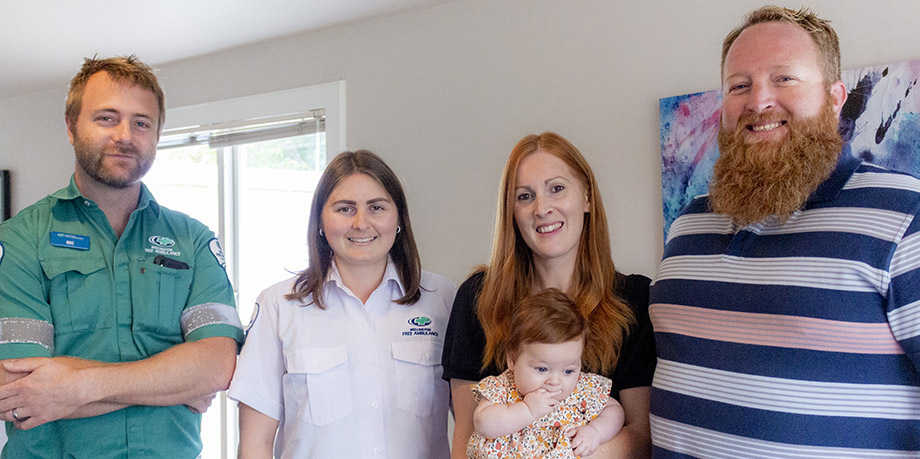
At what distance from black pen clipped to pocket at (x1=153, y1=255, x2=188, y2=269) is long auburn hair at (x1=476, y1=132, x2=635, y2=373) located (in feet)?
2.89

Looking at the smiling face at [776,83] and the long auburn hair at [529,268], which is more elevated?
the smiling face at [776,83]

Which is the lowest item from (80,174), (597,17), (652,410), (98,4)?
(652,410)

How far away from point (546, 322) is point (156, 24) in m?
3.60

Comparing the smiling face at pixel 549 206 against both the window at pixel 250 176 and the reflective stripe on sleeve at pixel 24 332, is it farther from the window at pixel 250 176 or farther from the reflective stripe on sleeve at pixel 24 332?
the window at pixel 250 176

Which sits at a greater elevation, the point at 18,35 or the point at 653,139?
the point at 18,35

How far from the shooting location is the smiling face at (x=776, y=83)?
1490mm

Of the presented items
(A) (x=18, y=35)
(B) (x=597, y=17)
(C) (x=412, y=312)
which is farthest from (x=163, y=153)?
(C) (x=412, y=312)

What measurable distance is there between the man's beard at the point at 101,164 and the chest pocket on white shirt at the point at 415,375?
0.87 meters

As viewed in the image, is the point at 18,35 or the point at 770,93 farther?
the point at 18,35

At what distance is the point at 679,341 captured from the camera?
1.59 meters

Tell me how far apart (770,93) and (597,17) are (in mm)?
2101

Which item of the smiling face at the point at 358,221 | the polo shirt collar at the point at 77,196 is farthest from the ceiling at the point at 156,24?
the smiling face at the point at 358,221

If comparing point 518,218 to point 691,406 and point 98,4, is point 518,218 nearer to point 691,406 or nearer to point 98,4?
point 691,406

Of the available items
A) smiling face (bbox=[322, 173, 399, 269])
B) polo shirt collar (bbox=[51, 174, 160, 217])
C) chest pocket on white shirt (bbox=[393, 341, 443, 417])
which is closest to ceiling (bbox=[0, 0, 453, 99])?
polo shirt collar (bbox=[51, 174, 160, 217])
